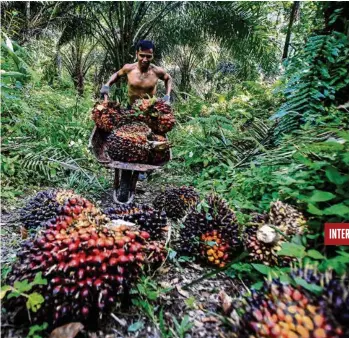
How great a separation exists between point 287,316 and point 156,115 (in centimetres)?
228

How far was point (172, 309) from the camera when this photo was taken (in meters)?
1.16

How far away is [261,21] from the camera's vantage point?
245 inches

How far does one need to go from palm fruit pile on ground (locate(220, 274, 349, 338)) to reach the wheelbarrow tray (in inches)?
61.5

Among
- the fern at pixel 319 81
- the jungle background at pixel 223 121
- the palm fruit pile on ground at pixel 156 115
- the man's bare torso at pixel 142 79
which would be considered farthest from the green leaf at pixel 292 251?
the man's bare torso at pixel 142 79

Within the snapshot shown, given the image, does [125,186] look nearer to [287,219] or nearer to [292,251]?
[287,219]

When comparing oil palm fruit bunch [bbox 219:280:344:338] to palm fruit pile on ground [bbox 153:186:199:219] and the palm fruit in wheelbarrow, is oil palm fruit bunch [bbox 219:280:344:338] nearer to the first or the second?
palm fruit pile on ground [bbox 153:186:199:219]

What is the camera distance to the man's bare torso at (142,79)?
3.41 meters

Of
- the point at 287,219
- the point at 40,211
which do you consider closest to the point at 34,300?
the point at 40,211

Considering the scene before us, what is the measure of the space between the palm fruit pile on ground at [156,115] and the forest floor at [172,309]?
5.16 feet

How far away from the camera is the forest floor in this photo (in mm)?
1015

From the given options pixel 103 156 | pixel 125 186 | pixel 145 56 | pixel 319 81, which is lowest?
pixel 125 186

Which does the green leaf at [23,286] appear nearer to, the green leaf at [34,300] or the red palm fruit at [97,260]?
the green leaf at [34,300]

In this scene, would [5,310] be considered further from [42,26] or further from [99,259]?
[42,26]

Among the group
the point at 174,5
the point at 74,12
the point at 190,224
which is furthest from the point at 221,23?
the point at 190,224
